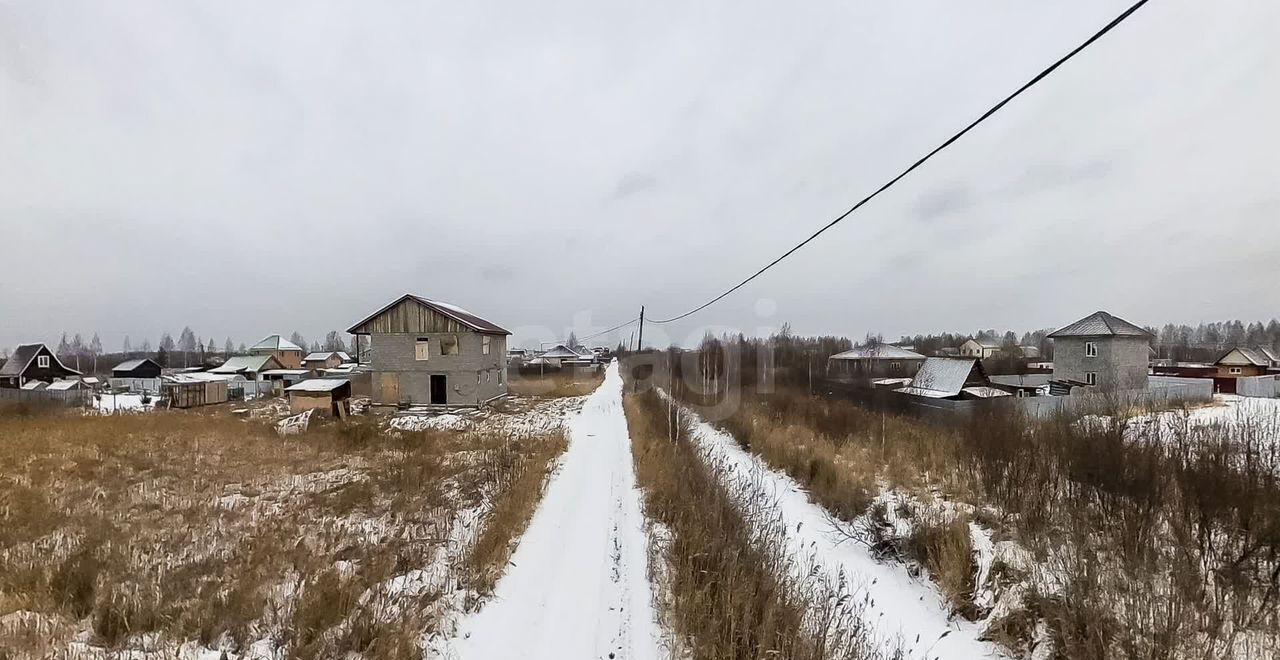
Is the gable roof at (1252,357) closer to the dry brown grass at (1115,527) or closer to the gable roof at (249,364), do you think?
the dry brown grass at (1115,527)

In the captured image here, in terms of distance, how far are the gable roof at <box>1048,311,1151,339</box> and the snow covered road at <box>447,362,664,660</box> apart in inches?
1265

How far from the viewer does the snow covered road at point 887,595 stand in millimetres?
4656

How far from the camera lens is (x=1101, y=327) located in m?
27.2

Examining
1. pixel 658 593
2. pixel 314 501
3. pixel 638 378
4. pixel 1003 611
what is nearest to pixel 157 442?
pixel 314 501

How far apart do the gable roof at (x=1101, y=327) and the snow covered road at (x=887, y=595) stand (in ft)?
96.3

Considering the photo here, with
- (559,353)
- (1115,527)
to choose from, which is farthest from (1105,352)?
(559,353)

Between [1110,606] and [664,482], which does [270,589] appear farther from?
[1110,606]

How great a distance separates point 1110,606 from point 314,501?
11.7 meters

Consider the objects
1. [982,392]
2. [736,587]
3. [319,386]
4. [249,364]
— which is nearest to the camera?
[736,587]

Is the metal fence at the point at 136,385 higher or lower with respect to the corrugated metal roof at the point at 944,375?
lower

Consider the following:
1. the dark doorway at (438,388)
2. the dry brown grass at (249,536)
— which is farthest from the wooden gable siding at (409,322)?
the dry brown grass at (249,536)

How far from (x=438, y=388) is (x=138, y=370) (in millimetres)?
59351

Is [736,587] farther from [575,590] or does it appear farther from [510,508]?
[510,508]

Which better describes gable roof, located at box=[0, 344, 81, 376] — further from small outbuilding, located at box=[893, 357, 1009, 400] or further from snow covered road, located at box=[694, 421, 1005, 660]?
small outbuilding, located at box=[893, 357, 1009, 400]
